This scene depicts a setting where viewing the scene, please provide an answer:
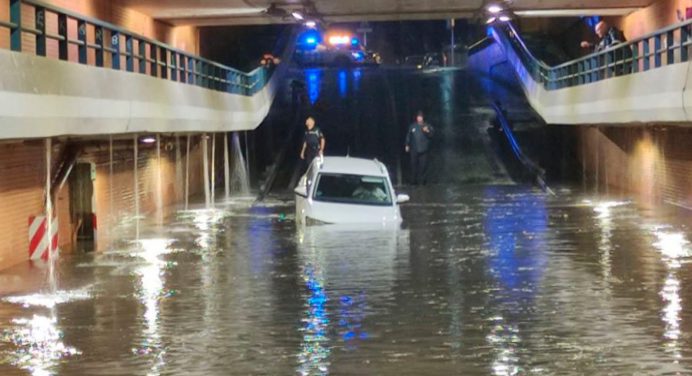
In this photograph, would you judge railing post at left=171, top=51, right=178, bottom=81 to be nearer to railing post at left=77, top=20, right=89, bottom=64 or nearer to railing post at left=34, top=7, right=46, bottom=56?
railing post at left=77, top=20, right=89, bottom=64

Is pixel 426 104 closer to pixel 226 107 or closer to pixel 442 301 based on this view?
pixel 226 107

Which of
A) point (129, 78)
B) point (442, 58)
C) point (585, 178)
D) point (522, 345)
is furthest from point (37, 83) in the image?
point (442, 58)

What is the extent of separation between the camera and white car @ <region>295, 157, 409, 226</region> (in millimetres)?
18688

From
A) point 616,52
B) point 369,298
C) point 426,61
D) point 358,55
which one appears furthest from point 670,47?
point 426,61

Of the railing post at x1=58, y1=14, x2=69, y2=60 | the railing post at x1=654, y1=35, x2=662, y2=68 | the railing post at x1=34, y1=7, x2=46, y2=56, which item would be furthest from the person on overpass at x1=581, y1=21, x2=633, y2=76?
the railing post at x1=34, y1=7, x2=46, y2=56

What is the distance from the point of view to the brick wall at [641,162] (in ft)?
76.4

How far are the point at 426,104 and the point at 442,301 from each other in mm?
28181

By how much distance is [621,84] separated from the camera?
21.6m

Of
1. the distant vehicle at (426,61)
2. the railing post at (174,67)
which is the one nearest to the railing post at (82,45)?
the railing post at (174,67)

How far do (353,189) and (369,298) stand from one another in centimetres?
759

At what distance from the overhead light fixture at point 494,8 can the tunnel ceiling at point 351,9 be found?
256mm

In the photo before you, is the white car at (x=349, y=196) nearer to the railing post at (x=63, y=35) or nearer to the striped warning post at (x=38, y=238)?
the striped warning post at (x=38, y=238)

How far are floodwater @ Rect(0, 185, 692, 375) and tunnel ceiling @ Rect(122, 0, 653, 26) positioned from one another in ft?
28.9

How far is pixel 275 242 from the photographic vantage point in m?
17.8
